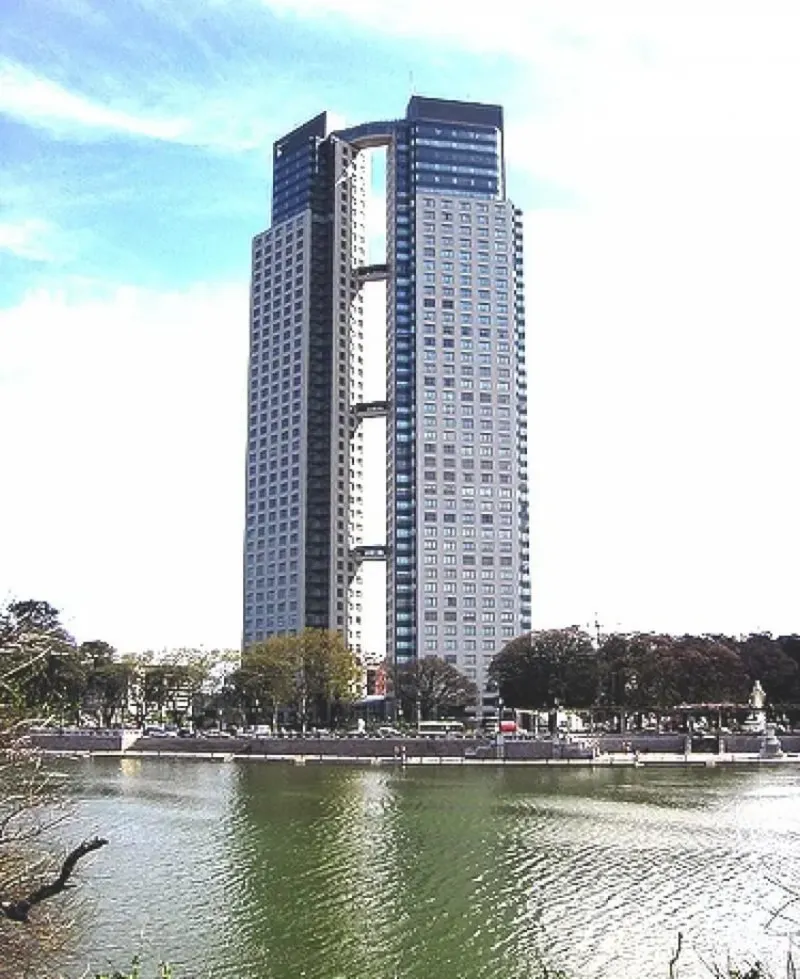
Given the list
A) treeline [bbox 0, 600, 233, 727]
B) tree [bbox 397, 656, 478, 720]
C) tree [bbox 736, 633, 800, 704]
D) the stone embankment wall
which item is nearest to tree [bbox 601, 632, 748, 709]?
tree [bbox 736, 633, 800, 704]

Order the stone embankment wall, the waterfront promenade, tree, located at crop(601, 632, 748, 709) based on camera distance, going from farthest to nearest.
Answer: tree, located at crop(601, 632, 748, 709)
the stone embankment wall
the waterfront promenade

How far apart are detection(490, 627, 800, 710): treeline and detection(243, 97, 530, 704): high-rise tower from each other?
2022 centimetres

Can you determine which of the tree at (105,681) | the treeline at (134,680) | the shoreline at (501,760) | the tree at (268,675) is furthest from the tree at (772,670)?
the tree at (105,681)

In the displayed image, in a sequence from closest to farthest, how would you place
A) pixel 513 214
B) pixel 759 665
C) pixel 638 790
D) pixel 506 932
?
pixel 506 932 → pixel 638 790 → pixel 759 665 → pixel 513 214

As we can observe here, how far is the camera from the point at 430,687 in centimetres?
12681

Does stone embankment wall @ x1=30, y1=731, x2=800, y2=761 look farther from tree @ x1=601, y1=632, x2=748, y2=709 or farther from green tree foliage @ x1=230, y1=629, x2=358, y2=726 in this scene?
green tree foliage @ x1=230, y1=629, x2=358, y2=726

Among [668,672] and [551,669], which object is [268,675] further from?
[668,672]

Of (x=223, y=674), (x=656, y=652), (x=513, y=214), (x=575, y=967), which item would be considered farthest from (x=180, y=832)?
(x=513, y=214)

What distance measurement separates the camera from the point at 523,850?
40750 mm

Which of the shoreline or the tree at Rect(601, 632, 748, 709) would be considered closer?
the shoreline

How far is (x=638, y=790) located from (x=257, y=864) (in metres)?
31.0

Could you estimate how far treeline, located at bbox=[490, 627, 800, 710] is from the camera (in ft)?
340

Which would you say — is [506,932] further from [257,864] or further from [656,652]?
[656,652]

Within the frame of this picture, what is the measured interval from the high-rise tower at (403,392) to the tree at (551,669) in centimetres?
1996
